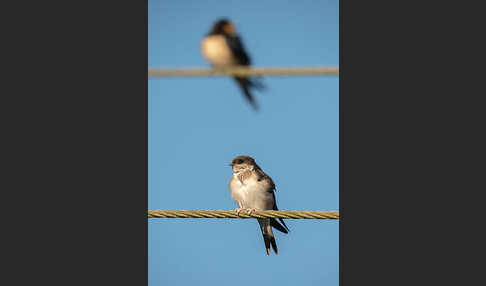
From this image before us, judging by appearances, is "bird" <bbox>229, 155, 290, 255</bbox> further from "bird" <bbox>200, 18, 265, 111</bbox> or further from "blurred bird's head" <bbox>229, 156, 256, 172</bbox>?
"bird" <bbox>200, 18, 265, 111</bbox>

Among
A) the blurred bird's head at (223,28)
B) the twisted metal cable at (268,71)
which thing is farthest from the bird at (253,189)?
the twisted metal cable at (268,71)

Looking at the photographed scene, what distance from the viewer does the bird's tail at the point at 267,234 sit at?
6.24 m

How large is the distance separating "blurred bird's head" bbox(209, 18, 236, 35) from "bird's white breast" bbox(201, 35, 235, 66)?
100mm

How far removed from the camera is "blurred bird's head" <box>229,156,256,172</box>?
6.48 metres

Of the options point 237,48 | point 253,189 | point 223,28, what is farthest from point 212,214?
point 223,28

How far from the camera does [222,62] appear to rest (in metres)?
7.70

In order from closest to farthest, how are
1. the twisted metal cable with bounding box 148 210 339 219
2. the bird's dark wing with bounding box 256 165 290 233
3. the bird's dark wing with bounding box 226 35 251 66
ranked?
the twisted metal cable with bounding box 148 210 339 219
the bird's dark wing with bounding box 256 165 290 233
the bird's dark wing with bounding box 226 35 251 66

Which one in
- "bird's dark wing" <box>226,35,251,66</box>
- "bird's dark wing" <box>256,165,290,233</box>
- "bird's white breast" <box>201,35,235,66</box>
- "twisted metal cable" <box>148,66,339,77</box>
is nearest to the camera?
"twisted metal cable" <box>148,66,339,77</box>

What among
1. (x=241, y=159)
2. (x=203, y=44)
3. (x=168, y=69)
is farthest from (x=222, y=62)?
(x=168, y=69)

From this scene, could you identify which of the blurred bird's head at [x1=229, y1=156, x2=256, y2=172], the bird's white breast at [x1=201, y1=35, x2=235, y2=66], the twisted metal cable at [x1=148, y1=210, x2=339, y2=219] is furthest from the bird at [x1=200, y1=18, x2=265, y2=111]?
the twisted metal cable at [x1=148, y1=210, x2=339, y2=219]

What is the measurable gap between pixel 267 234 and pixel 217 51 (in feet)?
8.79
